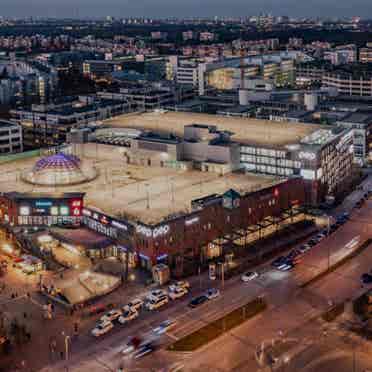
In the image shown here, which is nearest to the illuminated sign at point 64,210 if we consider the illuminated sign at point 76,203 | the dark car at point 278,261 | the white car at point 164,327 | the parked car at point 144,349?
the illuminated sign at point 76,203

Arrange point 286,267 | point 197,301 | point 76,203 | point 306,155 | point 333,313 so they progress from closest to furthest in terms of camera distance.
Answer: point 333,313 → point 197,301 → point 286,267 → point 76,203 → point 306,155

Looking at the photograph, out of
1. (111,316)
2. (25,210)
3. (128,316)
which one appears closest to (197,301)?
(128,316)

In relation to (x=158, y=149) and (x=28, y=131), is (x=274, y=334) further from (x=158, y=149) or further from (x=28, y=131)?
(x=28, y=131)

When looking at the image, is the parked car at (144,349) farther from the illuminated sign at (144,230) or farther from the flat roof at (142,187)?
the flat roof at (142,187)

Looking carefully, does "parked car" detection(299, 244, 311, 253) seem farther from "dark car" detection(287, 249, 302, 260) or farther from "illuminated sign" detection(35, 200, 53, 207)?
"illuminated sign" detection(35, 200, 53, 207)

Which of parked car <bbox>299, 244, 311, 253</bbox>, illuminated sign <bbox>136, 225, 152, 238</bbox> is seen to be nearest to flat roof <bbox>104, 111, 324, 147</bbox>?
parked car <bbox>299, 244, 311, 253</bbox>

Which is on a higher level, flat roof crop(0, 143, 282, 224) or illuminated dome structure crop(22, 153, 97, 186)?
illuminated dome structure crop(22, 153, 97, 186)

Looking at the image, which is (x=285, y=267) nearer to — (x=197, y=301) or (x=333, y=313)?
(x=333, y=313)
